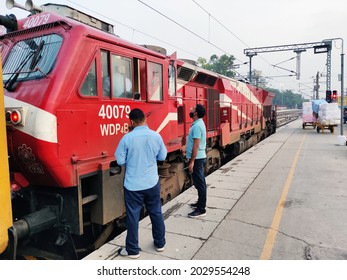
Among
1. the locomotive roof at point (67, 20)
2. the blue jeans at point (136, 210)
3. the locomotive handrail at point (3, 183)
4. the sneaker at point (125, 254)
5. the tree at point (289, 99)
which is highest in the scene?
the tree at point (289, 99)

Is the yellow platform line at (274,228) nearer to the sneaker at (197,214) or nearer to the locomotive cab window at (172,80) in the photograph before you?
the sneaker at (197,214)

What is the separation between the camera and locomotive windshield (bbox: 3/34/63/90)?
12.6 feet

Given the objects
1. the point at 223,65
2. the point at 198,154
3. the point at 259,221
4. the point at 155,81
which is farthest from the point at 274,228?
the point at 223,65

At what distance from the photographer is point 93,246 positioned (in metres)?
4.55

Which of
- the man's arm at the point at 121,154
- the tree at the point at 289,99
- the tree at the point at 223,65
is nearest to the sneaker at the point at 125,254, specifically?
the man's arm at the point at 121,154

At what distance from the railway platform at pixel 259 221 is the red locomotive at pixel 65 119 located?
69cm

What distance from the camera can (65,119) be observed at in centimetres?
363

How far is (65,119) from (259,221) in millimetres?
3603

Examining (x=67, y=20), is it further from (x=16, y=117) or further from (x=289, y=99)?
(x=289, y=99)

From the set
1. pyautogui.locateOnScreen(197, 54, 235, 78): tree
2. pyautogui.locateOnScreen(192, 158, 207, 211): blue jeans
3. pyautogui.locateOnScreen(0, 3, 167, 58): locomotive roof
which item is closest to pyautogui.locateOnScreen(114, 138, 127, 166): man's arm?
pyautogui.locateOnScreen(0, 3, 167, 58): locomotive roof

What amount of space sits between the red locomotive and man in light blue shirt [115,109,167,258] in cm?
60

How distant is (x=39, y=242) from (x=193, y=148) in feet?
9.25

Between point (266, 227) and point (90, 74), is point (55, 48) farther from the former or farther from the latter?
→ point (266, 227)

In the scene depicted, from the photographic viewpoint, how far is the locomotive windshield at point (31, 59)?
12.6 feet
